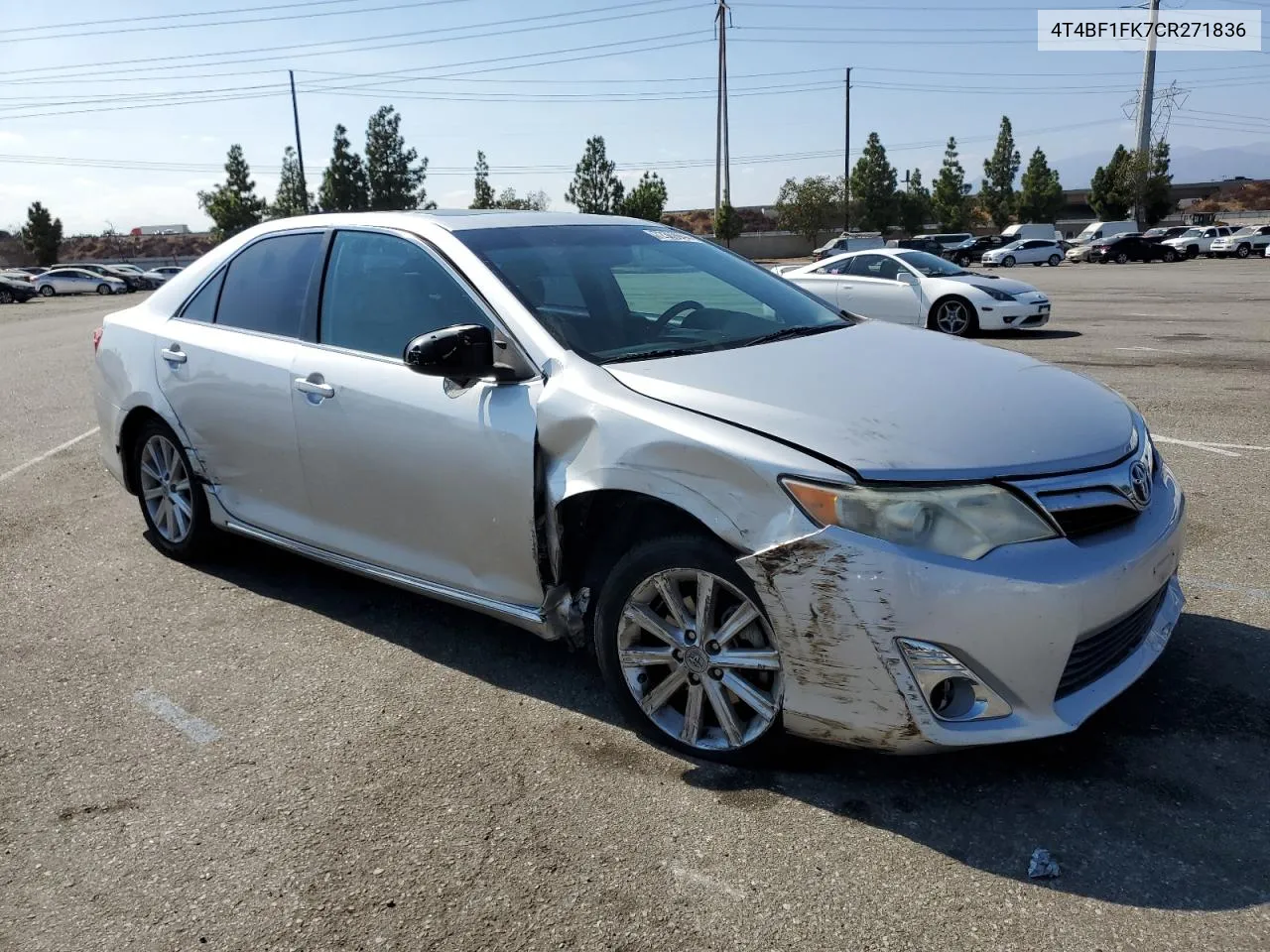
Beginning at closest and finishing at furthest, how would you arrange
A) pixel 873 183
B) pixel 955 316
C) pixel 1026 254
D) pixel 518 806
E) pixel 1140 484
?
pixel 518 806
pixel 1140 484
pixel 955 316
pixel 1026 254
pixel 873 183

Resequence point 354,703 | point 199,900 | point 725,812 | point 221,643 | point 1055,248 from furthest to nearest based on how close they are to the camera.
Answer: point 1055,248, point 221,643, point 354,703, point 725,812, point 199,900

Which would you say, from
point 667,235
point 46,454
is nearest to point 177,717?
point 667,235

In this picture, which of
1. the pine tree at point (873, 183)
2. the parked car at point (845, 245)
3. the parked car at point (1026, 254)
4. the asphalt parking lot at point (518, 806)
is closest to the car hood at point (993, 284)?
the asphalt parking lot at point (518, 806)

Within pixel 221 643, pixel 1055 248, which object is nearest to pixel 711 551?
pixel 221 643

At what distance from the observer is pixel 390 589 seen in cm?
492

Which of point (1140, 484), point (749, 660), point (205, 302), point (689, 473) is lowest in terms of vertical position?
point (749, 660)

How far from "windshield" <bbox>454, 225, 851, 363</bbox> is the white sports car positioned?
10.7 m

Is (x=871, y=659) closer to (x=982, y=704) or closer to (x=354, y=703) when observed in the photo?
(x=982, y=704)

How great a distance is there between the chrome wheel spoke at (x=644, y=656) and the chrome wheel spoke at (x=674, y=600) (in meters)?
0.11

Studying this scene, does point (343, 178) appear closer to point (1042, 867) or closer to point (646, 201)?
point (646, 201)

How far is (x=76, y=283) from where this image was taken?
5656cm

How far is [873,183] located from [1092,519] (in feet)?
311

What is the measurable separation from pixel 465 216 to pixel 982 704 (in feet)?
9.17

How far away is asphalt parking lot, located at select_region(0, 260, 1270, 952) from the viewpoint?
255cm
